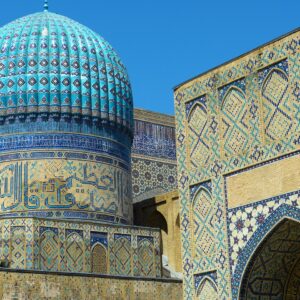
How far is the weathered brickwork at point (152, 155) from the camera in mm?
16609

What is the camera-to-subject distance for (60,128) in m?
13.6

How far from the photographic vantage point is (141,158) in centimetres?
1677

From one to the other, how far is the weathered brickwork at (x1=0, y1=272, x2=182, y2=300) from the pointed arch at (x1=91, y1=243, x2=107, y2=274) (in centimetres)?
41

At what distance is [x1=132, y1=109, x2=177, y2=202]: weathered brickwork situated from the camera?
1661cm

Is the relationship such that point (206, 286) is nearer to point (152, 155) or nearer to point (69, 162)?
point (69, 162)

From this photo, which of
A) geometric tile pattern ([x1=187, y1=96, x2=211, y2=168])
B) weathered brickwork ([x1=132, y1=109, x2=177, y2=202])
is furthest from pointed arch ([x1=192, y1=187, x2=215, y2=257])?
weathered brickwork ([x1=132, y1=109, x2=177, y2=202])

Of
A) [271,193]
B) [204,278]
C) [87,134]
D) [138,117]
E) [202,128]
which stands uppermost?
[138,117]

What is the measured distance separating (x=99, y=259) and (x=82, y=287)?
2.75ft

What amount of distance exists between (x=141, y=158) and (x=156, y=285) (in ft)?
15.4

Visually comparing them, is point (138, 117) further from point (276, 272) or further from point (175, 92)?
point (276, 272)

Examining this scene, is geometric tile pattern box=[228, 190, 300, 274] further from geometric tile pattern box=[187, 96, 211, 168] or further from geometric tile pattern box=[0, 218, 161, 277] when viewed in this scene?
geometric tile pattern box=[0, 218, 161, 277]

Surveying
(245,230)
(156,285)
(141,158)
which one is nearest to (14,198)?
(156,285)

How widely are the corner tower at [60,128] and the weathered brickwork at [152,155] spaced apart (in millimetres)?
2238

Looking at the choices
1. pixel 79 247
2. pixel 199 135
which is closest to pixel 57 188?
pixel 79 247
